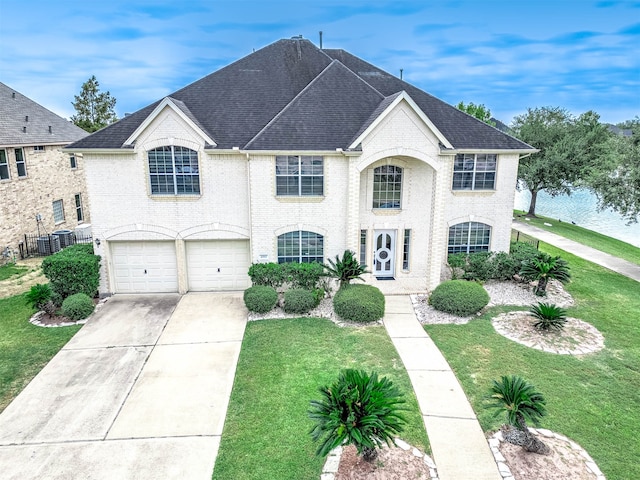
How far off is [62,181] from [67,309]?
16.2 m

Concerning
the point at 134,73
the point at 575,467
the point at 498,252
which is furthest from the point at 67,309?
the point at 134,73

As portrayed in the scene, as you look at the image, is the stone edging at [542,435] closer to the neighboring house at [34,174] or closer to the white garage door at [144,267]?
the white garage door at [144,267]

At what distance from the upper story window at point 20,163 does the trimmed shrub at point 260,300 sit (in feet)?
56.5

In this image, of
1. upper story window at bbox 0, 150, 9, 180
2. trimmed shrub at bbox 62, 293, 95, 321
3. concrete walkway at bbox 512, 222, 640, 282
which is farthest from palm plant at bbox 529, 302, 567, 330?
upper story window at bbox 0, 150, 9, 180

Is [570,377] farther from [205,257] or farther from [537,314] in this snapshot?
[205,257]

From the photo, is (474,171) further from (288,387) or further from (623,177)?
(288,387)

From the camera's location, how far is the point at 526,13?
2156 cm

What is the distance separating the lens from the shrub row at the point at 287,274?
53.7 feet

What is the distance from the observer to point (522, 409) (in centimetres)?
801

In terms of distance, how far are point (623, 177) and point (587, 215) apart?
3211 cm

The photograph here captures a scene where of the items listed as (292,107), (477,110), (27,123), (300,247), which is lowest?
(300,247)

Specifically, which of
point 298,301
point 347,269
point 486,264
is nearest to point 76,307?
point 298,301

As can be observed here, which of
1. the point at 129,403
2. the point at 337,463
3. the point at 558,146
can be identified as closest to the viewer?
the point at 337,463

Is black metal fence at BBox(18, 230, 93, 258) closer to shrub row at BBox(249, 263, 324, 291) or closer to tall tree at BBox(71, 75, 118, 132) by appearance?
shrub row at BBox(249, 263, 324, 291)
